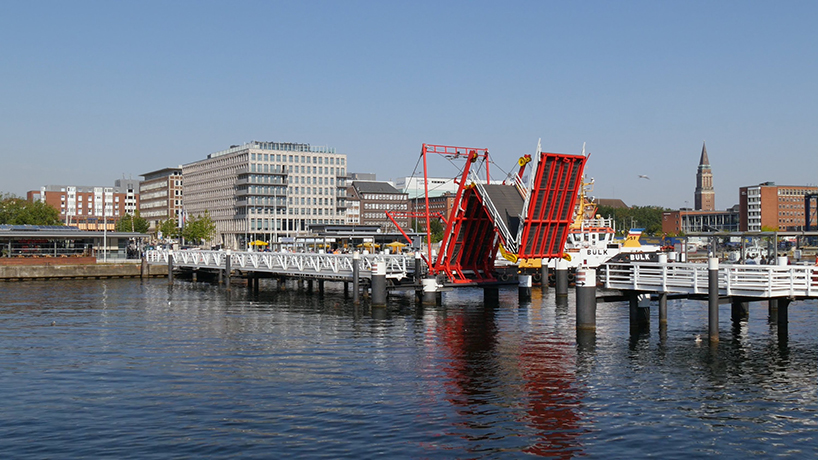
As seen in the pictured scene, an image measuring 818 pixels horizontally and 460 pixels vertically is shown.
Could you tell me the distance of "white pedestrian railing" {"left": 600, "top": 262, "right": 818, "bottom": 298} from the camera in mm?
27234

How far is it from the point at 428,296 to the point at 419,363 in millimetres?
17190

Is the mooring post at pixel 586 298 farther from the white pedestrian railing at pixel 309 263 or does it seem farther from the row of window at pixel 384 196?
the row of window at pixel 384 196

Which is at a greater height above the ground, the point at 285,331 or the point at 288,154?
the point at 288,154

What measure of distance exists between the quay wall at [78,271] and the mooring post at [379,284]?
43.6 metres

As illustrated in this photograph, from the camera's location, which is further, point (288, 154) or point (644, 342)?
point (288, 154)

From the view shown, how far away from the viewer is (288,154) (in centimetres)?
16638

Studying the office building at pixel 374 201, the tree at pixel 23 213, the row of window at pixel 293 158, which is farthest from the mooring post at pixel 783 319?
the office building at pixel 374 201

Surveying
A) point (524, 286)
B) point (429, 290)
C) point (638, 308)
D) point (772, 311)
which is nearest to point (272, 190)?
point (524, 286)

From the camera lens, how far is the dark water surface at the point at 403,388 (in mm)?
17359

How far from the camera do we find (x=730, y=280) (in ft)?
92.7

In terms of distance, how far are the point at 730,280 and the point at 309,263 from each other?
31.0 metres

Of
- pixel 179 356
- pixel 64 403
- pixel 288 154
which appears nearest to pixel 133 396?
pixel 64 403

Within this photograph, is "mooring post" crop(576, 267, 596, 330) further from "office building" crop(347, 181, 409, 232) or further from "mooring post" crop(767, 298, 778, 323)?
"office building" crop(347, 181, 409, 232)

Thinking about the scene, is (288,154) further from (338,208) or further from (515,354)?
(515,354)
